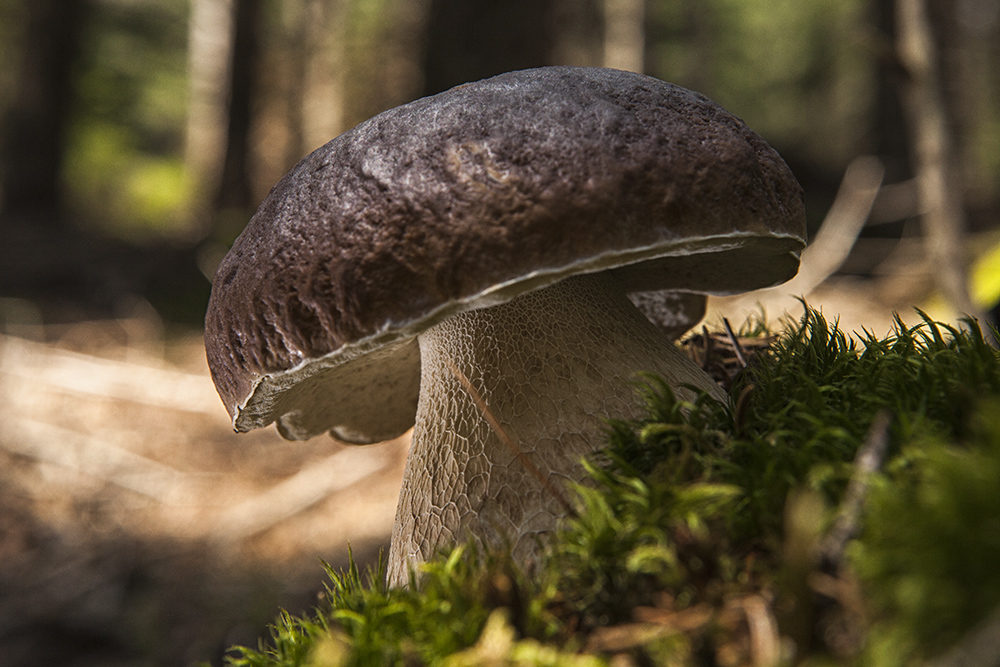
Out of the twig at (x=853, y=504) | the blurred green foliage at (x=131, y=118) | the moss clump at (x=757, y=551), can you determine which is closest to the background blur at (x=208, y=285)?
the blurred green foliage at (x=131, y=118)

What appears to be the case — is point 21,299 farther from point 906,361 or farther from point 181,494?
point 906,361

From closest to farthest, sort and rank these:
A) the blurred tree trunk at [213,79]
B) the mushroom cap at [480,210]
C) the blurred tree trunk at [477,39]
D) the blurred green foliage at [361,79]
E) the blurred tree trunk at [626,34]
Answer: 1. the mushroom cap at [480,210]
2. the blurred tree trunk at [477,39]
3. the blurred green foliage at [361,79]
4. the blurred tree trunk at [213,79]
5. the blurred tree trunk at [626,34]

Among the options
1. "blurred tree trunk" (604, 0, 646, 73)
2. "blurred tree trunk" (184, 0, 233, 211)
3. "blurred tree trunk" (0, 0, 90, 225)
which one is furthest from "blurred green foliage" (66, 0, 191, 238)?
"blurred tree trunk" (604, 0, 646, 73)

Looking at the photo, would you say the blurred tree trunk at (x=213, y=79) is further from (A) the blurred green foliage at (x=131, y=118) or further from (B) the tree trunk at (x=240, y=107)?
(A) the blurred green foliage at (x=131, y=118)

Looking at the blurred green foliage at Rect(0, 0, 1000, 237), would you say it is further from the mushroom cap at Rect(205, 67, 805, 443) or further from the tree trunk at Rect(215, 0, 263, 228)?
the mushroom cap at Rect(205, 67, 805, 443)

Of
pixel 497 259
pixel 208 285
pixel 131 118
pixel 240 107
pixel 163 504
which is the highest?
pixel 131 118

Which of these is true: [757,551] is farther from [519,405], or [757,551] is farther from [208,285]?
[208,285]

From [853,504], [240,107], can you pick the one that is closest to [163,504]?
[853,504]

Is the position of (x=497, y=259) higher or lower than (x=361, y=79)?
lower
